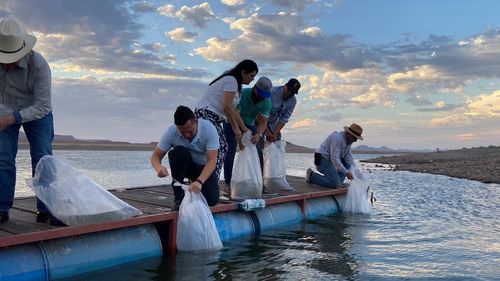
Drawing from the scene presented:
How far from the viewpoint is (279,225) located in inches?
322

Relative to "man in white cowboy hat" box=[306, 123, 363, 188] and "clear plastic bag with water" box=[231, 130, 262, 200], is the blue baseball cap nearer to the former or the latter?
"clear plastic bag with water" box=[231, 130, 262, 200]

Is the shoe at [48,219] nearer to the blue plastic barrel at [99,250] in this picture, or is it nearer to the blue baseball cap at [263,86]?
the blue plastic barrel at [99,250]

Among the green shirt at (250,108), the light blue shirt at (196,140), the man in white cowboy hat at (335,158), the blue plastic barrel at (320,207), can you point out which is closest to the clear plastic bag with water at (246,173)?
the green shirt at (250,108)

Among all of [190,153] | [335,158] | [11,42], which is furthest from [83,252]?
[335,158]

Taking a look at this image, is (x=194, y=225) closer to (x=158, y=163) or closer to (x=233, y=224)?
(x=158, y=163)

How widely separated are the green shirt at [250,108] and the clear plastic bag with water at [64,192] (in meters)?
3.60

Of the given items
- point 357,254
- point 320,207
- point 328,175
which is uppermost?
point 328,175

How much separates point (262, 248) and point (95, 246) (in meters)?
2.40

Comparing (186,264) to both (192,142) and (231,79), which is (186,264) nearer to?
(192,142)

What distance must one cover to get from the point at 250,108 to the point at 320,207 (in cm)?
284

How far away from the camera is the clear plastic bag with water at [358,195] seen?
9895 mm

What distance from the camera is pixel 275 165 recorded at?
9047 millimetres

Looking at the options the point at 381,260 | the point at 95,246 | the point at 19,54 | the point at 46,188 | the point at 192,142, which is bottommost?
the point at 381,260

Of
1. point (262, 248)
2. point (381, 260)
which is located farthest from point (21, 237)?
point (381, 260)
